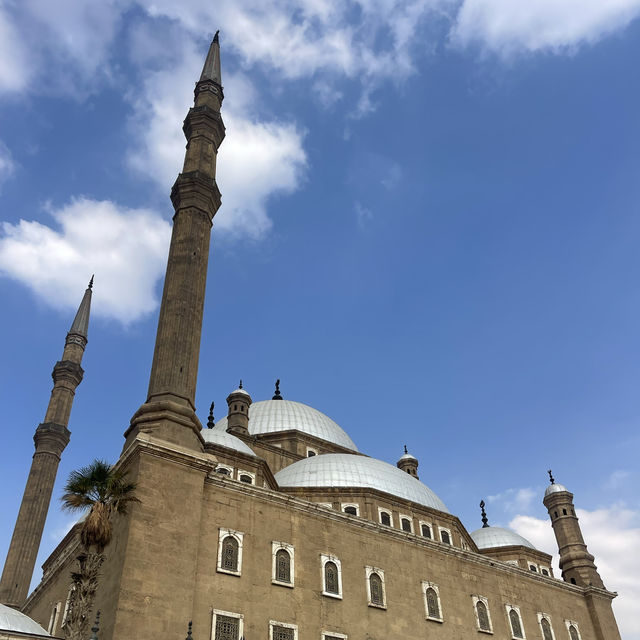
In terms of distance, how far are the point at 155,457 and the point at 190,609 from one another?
12.6 feet

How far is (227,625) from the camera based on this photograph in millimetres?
16844

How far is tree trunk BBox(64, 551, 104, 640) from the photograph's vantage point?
12930mm

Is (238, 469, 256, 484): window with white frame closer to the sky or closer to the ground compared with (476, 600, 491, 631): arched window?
closer to the sky

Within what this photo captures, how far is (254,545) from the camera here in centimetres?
1852

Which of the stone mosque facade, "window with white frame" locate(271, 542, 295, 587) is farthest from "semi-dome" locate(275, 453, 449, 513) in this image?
"window with white frame" locate(271, 542, 295, 587)

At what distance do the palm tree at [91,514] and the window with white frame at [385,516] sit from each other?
13684 millimetres

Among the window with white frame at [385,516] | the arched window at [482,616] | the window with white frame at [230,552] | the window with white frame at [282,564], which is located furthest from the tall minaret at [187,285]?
the arched window at [482,616]

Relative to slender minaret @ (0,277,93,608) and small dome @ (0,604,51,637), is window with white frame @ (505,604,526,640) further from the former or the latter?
slender minaret @ (0,277,93,608)

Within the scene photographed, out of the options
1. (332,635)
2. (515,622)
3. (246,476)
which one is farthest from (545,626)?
(246,476)

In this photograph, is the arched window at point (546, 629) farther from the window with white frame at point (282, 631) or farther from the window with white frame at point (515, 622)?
the window with white frame at point (282, 631)

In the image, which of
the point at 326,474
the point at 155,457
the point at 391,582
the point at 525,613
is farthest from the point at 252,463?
the point at 525,613

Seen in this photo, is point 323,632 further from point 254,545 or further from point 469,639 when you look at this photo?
point 469,639

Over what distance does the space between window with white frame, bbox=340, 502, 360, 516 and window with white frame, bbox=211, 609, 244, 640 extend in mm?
9903

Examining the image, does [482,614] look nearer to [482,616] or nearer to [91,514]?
[482,616]
